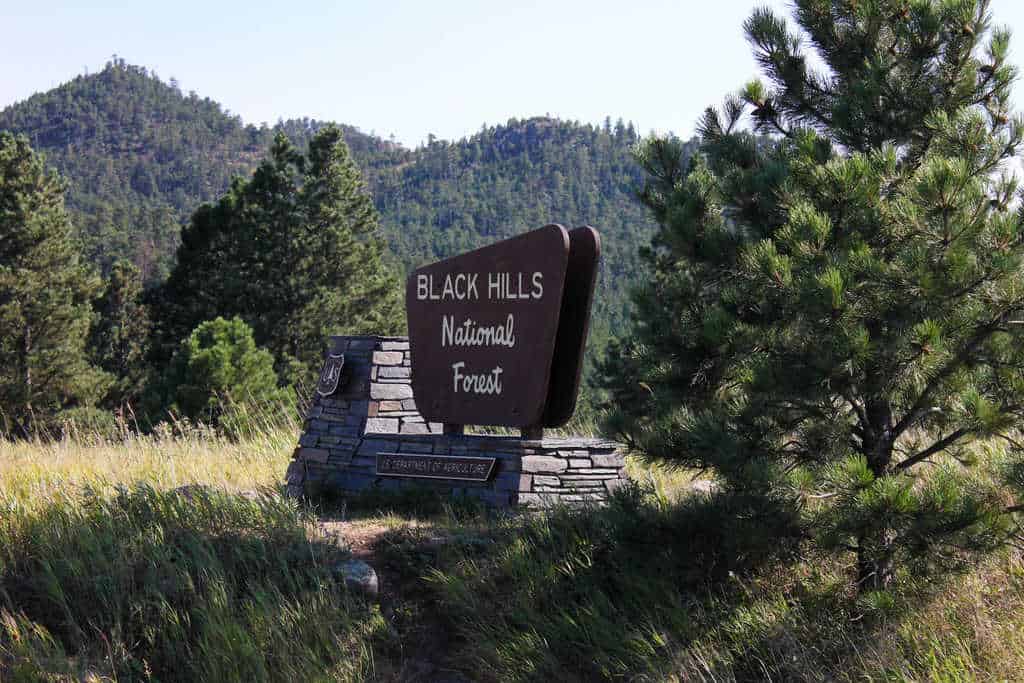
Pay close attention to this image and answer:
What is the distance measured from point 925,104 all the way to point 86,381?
2966cm

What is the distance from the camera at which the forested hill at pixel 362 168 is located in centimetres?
7813

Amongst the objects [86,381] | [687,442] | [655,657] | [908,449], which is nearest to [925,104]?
[908,449]

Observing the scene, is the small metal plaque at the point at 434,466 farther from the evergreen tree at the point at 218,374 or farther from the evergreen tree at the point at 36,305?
the evergreen tree at the point at 36,305

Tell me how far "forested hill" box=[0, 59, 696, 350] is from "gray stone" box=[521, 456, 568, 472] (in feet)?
170

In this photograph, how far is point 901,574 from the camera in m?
4.57

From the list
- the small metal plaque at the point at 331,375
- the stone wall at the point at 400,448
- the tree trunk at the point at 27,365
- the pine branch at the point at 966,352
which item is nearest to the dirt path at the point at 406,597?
the stone wall at the point at 400,448

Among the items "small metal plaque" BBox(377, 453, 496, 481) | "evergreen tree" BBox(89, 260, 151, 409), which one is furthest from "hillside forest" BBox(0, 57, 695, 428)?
"small metal plaque" BBox(377, 453, 496, 481)

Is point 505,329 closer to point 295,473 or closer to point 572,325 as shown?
point 572,325

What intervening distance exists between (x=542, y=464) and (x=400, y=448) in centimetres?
135

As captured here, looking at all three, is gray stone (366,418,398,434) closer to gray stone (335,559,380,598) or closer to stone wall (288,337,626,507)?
stone wall (288,337,626,507)

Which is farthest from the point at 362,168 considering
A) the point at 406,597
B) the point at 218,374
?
the point at 406,597

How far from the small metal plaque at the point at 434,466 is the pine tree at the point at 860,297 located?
5.56 ft

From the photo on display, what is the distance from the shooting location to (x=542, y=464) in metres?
7.07

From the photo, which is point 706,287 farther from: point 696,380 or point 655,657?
point 655,657
